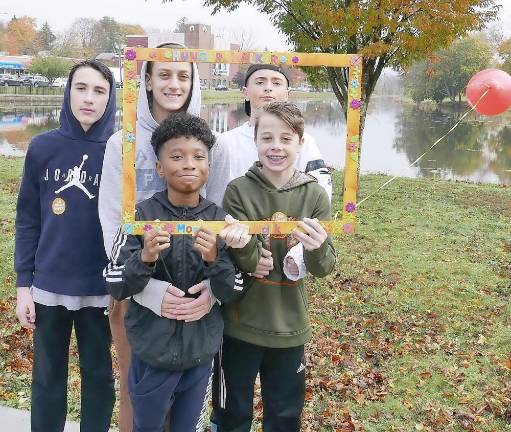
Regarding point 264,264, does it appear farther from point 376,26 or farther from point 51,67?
point 51,67

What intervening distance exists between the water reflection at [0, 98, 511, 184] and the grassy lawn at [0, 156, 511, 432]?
131 cm

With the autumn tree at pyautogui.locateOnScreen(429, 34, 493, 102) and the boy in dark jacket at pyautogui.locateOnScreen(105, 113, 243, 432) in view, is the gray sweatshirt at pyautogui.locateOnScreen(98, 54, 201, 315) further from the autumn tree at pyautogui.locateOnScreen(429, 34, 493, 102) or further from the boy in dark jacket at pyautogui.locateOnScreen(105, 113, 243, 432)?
the autumn tree at pyautogui.locateOnScreen(429, 34, 493, 102)

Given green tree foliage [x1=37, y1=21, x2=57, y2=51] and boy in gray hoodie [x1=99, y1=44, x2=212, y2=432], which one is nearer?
boy in gray hoodie [x1=99, y1=44, x2=212, y2=432]

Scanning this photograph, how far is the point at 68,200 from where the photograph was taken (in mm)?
2625

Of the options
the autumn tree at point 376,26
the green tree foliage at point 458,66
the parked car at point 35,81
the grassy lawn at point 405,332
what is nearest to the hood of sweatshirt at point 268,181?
the grassy lawn at point 405,332

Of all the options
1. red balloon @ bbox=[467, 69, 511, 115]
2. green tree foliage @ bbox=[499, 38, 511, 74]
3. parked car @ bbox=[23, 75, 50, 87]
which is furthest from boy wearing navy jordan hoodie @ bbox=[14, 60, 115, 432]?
parked car @ bbox=[23, 75, 50, 87]

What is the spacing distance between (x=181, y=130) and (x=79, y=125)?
730 mm

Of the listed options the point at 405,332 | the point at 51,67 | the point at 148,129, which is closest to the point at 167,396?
the point at 148,129

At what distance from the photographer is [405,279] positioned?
6.77 m

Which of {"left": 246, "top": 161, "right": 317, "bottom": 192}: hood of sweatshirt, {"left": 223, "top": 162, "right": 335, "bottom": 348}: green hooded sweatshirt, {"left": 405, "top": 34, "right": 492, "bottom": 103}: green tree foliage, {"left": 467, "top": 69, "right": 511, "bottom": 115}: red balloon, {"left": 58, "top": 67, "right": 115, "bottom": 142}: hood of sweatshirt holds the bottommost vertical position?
{"left": 223, "top": 162, "right": 335, "bottom": 348}: green hooded sweatshirt

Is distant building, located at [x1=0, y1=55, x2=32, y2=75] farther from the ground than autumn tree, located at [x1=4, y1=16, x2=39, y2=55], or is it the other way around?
autumn tree, located at [x1=4, y1=16, x2=39, y2=55]

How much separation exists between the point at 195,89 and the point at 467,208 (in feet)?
A: 30.3

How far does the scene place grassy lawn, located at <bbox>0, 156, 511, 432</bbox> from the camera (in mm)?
4016

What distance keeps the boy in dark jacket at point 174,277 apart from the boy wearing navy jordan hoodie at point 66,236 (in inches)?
18.7
